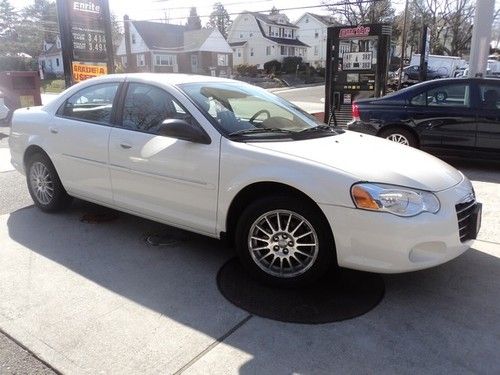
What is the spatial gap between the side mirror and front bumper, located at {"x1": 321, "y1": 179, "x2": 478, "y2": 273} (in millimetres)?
1121

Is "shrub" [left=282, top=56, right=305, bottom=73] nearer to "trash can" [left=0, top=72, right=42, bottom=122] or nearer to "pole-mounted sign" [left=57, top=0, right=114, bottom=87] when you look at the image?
"trash can" [left=0, top=72, right=42, bottom=122]

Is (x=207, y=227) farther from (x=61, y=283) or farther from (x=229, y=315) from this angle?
(x=61, y=283)

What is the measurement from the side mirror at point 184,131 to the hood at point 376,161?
1.51ft

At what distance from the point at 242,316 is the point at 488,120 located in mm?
5669

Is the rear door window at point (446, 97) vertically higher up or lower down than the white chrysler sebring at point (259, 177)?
higher up

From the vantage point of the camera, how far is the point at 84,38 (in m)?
10.9

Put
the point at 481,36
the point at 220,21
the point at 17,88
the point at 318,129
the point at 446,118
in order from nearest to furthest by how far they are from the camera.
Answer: the point at 318,129
the point at 446,118
the point at 481,36
the point at 17,88
the point at 220,21

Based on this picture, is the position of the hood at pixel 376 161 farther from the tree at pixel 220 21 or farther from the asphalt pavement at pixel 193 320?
the tree at pixel 220 21

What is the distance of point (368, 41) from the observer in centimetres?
1088

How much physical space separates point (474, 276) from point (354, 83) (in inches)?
323

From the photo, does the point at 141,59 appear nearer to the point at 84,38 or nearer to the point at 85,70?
the point at 85,70

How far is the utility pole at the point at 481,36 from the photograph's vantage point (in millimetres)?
9945

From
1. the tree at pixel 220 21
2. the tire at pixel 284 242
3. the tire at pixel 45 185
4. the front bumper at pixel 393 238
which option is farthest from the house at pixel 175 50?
the front bumper at pixel 393 238

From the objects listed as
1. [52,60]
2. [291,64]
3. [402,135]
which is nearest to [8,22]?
[52,60]
